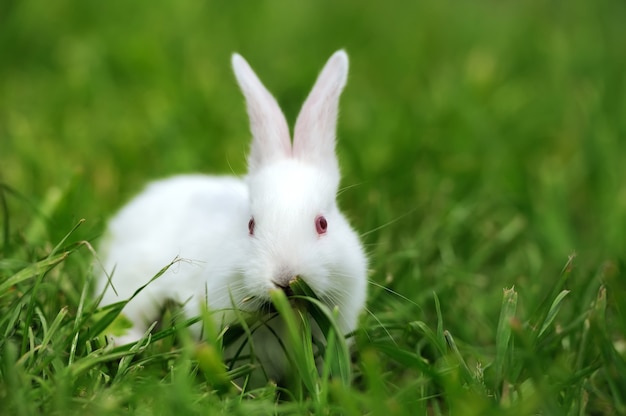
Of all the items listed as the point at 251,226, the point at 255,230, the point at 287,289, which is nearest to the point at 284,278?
the point at 287,289

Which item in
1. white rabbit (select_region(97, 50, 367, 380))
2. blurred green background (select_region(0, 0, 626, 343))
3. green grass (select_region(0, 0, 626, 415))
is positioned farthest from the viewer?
blurred green background (select_region(0, 0, 626, 343))

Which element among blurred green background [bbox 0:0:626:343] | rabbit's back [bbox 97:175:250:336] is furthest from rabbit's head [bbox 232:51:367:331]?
blurred green background [bbox 0:0:626:343]

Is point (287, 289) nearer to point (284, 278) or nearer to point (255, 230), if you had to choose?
point (284, 278)

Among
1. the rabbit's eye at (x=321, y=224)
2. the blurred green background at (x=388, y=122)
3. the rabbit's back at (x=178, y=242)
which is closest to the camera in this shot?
the rabbit's eye at (x=321, y=224)

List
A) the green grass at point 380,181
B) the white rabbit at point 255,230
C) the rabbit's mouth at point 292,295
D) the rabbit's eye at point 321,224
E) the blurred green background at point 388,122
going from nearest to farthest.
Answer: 1. the green grass at point 380,181
2. the rabbit's mouth at point 292,295
3. the white rabbit at point 255,230
4. the rabbit's eye at point 321,224
5. the blurred green background at point 388,122

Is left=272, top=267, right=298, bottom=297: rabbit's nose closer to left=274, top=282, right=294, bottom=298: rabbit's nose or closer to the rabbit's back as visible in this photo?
left=274, top=282, right=294, bottom=298: rabbit's nose

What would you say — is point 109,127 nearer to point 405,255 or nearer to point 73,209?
point 73,209

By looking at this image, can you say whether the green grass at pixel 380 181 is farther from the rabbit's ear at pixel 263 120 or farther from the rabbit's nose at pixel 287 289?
the rabbit's ear at pixel 263 120

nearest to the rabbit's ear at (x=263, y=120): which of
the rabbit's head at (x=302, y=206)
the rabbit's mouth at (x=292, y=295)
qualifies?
the rabbit's head at (x=302, y=206)
